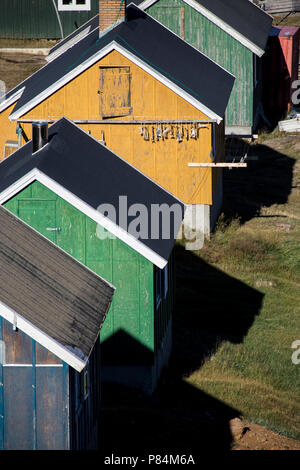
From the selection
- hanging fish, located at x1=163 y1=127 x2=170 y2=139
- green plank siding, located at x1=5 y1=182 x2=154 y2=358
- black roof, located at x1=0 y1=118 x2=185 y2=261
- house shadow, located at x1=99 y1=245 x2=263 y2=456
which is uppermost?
black roof, located at x1=0 y1=118 x2=185 y2=261

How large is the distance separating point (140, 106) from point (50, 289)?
15.5 metres

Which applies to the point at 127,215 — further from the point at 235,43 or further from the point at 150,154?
the point at 235,43

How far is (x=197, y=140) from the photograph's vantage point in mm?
29500

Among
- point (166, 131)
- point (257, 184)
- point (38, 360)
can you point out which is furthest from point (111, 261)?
point (257, 184)

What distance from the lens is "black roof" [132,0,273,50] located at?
133ft

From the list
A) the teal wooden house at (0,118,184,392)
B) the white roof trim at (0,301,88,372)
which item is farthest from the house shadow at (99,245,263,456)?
the white roof trim at (0,301,88,372)

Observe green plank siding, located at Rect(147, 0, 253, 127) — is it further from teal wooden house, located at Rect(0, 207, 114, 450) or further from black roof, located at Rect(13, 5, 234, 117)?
teal wooden house, located at Rect(0, 207, 114, 450)

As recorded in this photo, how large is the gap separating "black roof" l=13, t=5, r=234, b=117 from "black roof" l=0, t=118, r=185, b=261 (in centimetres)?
804

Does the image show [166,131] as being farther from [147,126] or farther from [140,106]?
[140,106]

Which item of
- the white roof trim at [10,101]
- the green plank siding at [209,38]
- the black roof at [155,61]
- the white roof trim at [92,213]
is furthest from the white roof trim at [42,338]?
the green plank siding at [209,38]

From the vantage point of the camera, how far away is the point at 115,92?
1137 inches

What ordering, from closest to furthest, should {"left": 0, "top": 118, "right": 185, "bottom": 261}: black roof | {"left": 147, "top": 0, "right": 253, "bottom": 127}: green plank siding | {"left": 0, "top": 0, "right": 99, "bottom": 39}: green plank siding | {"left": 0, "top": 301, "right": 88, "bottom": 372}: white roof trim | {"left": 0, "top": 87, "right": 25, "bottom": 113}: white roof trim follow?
{"left": 0, "top": 301, "right": 88, "bottom": 372}: white roof trim
{"left": 0, "top": 118, "right": 185, "bottom": 261}: black roof
{"left": 0, "top": 87, "right": 25, "bottom": 113}: white roof trim
{"left": 147, "top": 0, "right": 253, "bottom": 127}: green plank siding
{"left": 0, "top": 0, "right": 99, "bottom": 39}: green plank siding

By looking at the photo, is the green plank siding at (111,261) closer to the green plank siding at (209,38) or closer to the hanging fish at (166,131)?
the hanging fish at (166,131)
